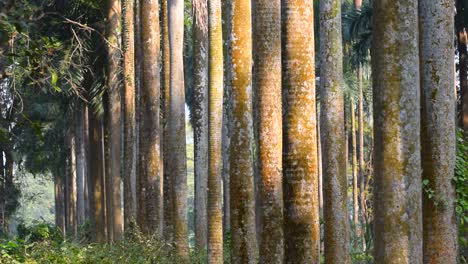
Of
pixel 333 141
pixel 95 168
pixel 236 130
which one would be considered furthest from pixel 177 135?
pixel 95 168

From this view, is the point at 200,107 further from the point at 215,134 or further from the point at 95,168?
the point at 95,168

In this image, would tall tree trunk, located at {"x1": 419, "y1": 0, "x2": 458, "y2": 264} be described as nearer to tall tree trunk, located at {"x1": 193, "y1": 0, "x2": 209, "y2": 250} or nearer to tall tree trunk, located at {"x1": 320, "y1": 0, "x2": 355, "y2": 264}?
tall tree trunk, located at {"x1": 320, "y1": 0, "x2": 355, "y2": 264}

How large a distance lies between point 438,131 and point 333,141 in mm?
4535

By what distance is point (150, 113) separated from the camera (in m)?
21.1

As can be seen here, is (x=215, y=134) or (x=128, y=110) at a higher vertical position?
(x=128, y=110)

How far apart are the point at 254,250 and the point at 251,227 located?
1.40 feet

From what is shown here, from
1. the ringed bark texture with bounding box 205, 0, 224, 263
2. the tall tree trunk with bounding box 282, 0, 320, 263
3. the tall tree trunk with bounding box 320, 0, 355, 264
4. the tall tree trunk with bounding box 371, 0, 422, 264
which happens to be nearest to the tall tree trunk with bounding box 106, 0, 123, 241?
the ringed bark texture with bounding box 205, 0, 224, 263

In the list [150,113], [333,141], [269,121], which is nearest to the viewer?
[269,121]

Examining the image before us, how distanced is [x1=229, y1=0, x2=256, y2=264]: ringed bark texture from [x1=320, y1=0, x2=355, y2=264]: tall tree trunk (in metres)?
2.26

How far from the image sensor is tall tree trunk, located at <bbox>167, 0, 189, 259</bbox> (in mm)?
19141

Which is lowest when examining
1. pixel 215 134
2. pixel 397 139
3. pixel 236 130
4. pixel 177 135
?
pixel 397 139

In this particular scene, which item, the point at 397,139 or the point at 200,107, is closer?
the point at 397,139

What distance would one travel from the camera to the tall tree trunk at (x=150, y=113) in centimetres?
2042

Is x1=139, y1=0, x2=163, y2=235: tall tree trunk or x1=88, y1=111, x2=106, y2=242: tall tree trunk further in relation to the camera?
x1=88, y1=111, x2=106, y2=242: tall tree trunk
